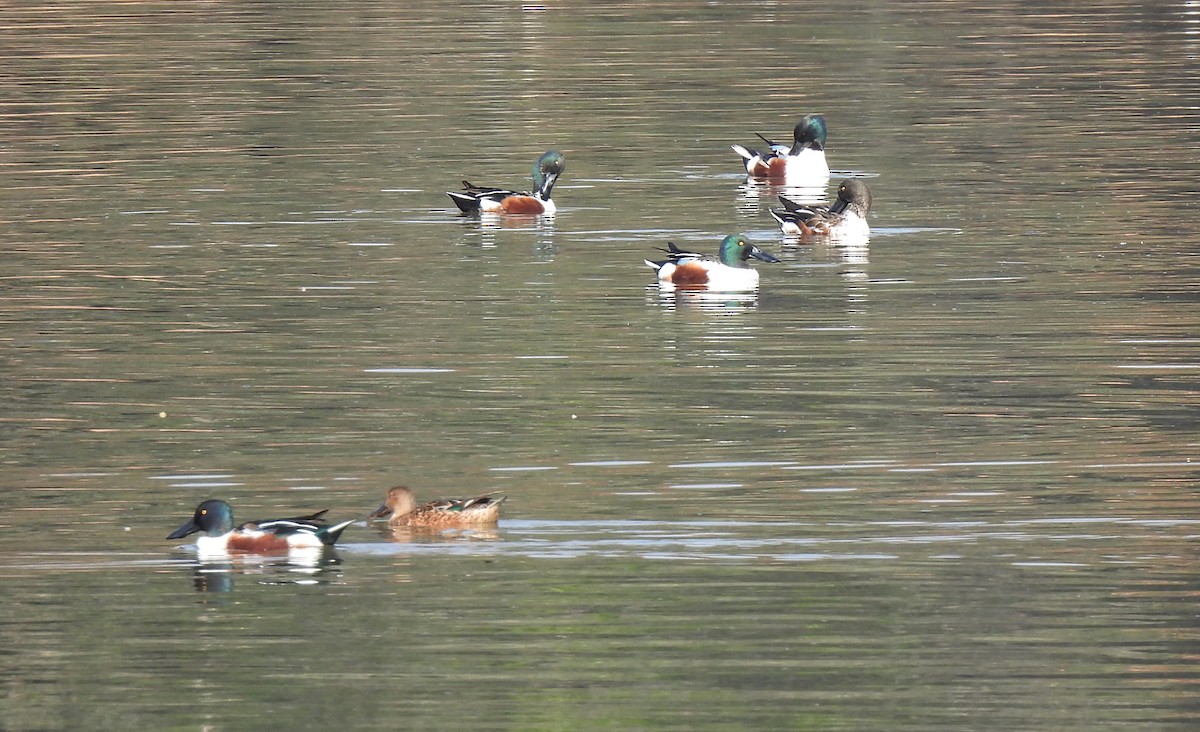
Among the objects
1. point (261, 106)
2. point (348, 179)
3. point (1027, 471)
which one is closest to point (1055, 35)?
point (261, 106)

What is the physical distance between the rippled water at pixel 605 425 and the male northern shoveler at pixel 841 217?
339 mm

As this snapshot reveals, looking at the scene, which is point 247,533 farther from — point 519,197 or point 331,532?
point 519,197

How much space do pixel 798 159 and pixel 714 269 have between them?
26.5 ft

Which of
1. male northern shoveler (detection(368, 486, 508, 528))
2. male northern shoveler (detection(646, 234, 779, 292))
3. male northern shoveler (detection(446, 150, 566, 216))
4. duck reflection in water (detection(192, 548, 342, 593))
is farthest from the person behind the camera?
male northern shoveler (detection(446, 150, 566, 216))

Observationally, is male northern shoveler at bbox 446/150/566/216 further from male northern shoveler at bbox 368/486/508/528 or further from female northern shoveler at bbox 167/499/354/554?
female northern shoveler at bbox 167/499/354/554

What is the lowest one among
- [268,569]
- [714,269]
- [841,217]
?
[268,569]

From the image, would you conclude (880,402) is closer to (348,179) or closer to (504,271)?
(504,271)

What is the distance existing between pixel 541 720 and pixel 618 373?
7.43 m

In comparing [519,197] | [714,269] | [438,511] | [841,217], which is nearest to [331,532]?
[438,511]

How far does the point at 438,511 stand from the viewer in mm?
13250

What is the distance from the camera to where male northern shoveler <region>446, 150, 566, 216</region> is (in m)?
25.8

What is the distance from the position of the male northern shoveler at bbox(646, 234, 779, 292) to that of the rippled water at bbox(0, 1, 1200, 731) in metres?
0.20

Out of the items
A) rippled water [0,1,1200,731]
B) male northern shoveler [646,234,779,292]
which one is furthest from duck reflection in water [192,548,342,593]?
male northern shoveler [646,234,779,292]

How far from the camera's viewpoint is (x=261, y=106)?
3738 centimetres
